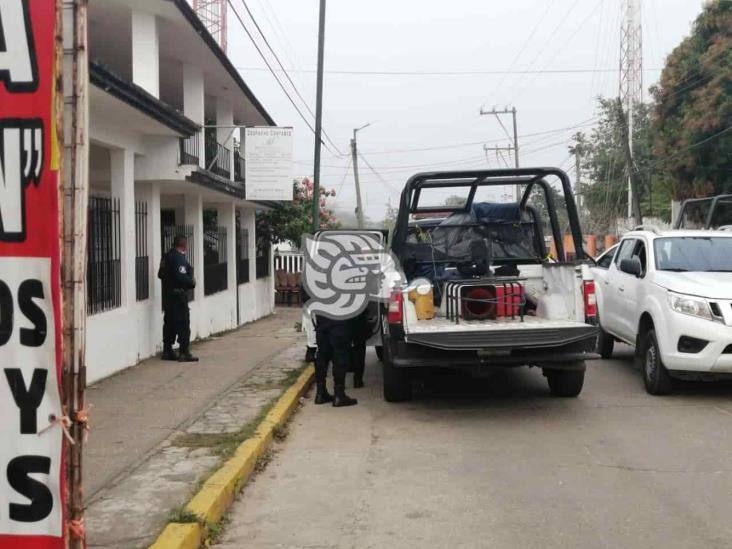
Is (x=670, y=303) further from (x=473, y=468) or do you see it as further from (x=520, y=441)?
(x=473, y=468)

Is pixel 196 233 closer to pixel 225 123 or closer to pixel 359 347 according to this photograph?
pixel 225 123

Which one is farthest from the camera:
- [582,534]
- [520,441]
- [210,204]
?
[210,204]

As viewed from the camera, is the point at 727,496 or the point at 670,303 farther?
the point at 670,303

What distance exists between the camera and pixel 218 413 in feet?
25.6

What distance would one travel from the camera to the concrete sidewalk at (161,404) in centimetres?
582

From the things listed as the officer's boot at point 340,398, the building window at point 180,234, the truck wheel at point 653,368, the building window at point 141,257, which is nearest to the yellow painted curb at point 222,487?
the officer's boot at point 340,398

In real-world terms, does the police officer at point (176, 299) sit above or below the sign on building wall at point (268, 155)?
below

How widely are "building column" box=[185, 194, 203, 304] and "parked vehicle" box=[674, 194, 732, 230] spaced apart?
8.74 m

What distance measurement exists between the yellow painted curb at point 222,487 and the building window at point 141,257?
176 inches

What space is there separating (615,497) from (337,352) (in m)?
3.74

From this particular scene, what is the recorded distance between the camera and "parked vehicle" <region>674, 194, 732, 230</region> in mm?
12953

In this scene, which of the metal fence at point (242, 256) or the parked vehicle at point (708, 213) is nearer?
the parked vehicle at point (708, 213)

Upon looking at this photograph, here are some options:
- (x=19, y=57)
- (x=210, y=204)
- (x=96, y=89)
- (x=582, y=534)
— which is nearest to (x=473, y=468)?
(x=582, y=534)

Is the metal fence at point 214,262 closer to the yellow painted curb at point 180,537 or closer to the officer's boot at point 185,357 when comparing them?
the officer's boot at point 185,357
